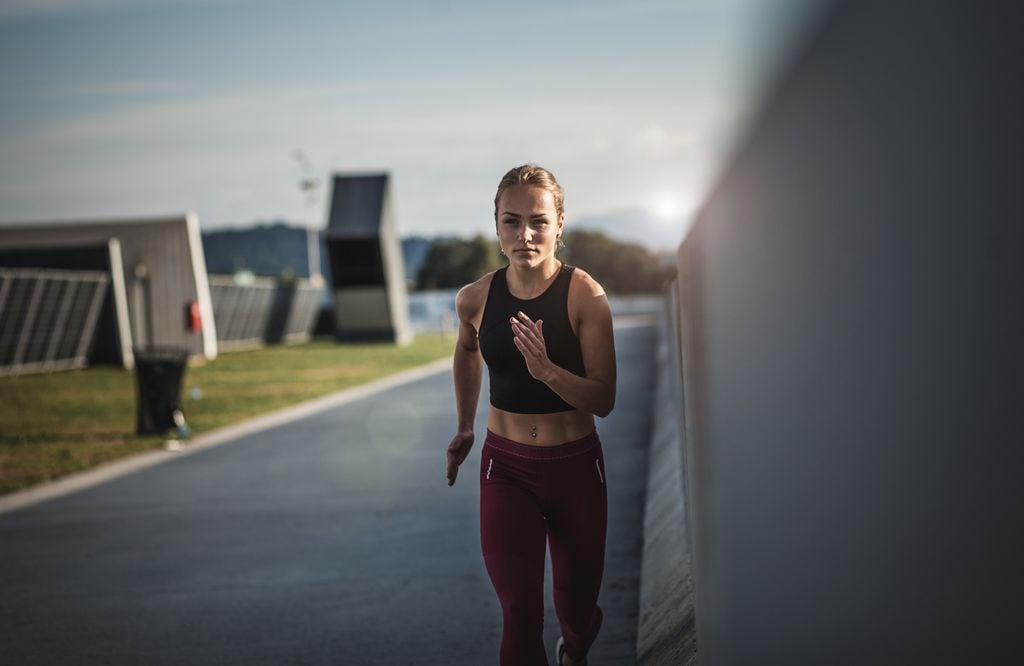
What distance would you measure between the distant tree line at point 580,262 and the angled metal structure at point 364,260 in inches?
3350

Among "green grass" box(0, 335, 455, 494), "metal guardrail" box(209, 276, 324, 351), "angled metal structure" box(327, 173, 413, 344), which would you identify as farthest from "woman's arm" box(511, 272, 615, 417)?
"angled metal structure" box(327, 173, 413, 344)

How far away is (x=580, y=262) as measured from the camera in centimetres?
15425

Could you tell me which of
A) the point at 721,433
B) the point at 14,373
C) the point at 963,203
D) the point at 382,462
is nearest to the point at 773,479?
the point at 721,433

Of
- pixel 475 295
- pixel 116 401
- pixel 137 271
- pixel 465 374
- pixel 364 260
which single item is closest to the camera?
pixel 475 295

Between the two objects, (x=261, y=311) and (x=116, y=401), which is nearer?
(x=116, y=401)

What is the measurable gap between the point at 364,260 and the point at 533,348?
146 ft

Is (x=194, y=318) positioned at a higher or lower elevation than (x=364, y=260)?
lower

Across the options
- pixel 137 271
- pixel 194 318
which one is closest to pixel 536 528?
pixel 194 318

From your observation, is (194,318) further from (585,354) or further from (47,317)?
(585,354)

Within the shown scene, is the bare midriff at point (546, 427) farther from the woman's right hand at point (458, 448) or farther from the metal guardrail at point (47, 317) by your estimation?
the metal guardrail at point (47, 317)

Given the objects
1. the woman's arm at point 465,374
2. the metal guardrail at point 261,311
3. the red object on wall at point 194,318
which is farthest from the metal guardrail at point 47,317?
the woman's arm at point 465,374

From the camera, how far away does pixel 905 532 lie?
1.26 meters

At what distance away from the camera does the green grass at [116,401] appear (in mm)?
13148

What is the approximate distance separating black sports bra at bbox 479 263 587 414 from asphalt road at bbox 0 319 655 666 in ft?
5.26
